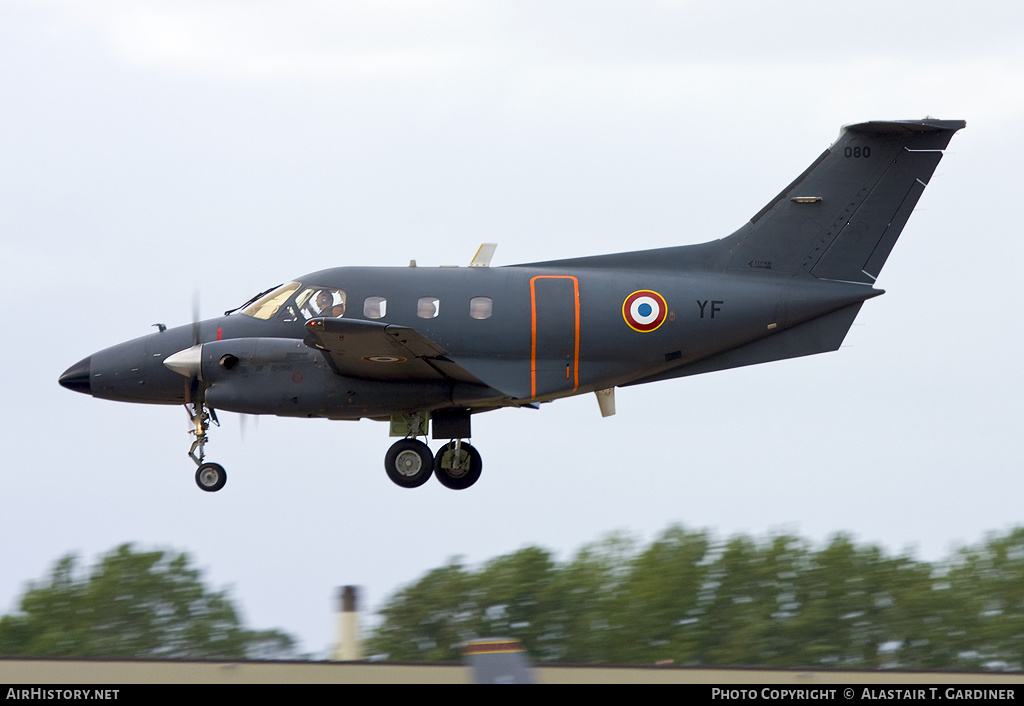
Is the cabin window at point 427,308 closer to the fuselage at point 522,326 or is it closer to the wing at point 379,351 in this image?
the fuselage at point 522,326

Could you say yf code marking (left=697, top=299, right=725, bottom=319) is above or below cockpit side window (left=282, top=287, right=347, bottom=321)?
below

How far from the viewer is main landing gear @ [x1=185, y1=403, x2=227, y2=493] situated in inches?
987

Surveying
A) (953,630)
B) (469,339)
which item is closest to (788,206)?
(469,339)

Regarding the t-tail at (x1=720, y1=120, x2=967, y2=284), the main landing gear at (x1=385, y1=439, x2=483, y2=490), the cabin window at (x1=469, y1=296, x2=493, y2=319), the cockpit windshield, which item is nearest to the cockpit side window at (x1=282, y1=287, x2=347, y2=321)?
the cockpit windshield

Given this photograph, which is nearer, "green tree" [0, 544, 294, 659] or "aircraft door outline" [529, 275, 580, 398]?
"aircraft door outline" [529, 275, 580, 398]

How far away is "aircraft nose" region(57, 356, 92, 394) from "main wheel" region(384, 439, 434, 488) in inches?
223

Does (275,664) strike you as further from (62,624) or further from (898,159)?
(62,624)

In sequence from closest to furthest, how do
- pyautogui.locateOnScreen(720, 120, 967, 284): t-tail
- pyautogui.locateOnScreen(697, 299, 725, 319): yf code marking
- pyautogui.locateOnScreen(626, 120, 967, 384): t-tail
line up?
pyautogui.locateOnScreen(697, 299, 725, 319): yf code marking < pyautogui.locateOnScreen(626, 120, 967, 384): t-tail < pyautogui.locateOnScreen(720, 120, 967, 284): t-tail

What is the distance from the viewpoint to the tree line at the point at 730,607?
4941 cm

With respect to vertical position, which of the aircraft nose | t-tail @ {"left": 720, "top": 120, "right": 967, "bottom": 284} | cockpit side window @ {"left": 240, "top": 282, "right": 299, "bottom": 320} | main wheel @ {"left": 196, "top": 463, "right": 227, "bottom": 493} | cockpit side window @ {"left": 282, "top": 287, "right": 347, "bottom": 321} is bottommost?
main wheel @ {"left": 196, "top": 463, "right": 227, "bottom": 493}

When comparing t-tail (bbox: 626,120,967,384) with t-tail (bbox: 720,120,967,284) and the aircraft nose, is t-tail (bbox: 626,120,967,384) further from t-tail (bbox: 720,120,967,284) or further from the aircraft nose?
the aircraft nose

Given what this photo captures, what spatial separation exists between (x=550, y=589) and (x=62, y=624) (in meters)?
19.8

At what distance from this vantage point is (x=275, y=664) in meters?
22.7

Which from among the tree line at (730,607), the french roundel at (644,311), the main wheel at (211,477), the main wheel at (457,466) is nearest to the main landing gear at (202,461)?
the main wheel at (211,477)
